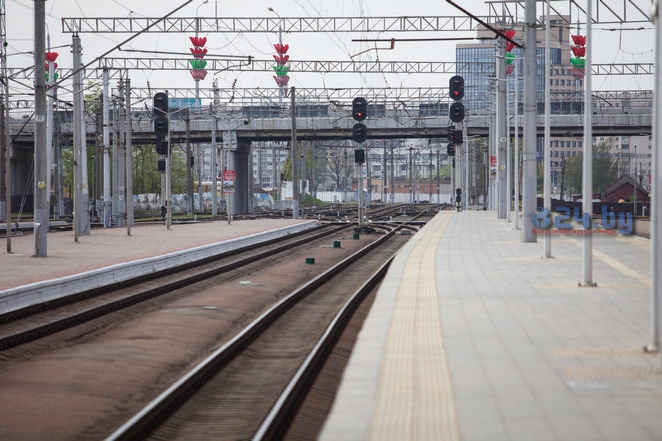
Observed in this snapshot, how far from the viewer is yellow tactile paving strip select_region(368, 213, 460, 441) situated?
23.1 ft

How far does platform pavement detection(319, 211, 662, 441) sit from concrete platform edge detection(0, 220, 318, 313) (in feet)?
22.1

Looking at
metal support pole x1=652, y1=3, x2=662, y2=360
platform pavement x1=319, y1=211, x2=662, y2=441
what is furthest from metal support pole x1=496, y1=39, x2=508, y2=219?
metal support pole x1=652, y1=3, x2=662, y2=360

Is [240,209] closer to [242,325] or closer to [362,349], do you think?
[242,325]

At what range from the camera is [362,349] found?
10555mm

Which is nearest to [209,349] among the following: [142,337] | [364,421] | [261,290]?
[142,337]

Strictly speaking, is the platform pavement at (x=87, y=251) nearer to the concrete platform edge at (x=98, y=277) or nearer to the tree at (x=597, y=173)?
the concrete platform edge at (x=98, y=277)

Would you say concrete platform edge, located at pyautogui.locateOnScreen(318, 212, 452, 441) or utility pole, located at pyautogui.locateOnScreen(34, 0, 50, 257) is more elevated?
utility pole, located at pyautogui.locateOnScreen(34, 0, 50, 257)

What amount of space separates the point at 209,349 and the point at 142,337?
119cm

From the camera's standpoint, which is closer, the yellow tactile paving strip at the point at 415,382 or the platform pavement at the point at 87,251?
the yellow tactile paving strip at the point at 415,382

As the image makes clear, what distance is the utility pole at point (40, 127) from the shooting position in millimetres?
26281

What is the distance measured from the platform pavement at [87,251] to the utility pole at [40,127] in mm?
869

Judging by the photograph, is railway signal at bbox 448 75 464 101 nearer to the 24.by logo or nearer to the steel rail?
the 24.by logo

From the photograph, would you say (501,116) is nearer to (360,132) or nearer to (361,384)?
(360,132)

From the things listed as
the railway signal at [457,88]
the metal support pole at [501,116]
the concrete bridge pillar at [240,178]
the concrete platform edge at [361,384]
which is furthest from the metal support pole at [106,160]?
the concrete platform edge at [361,384]
